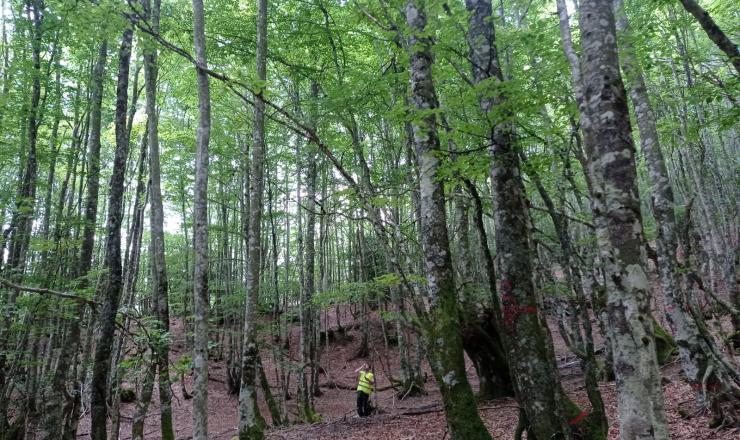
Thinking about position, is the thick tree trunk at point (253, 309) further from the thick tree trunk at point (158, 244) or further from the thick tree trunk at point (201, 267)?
the thick tree trunk at point (158, 244)

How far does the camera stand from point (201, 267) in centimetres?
733

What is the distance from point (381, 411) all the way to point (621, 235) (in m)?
10.0

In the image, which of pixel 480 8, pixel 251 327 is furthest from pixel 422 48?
pixel 251 327

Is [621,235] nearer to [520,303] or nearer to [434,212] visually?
[520,303]

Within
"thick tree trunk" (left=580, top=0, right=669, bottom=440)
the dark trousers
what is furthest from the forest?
the dark trousers

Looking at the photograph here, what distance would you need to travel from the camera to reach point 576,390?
9570 millimetres

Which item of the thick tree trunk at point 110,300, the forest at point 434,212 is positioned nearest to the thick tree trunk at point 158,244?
the forest at point 434,212

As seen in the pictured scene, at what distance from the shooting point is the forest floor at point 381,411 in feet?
24.8

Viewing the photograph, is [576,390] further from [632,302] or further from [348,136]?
[348,136]

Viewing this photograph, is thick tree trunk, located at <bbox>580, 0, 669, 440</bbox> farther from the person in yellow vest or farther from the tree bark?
the person in yellow vest

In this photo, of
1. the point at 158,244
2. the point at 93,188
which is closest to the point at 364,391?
the point at 158,244

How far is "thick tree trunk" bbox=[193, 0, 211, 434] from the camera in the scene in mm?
6840

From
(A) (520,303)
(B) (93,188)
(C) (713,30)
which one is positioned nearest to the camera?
(C) (713,30)

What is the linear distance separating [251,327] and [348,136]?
689 cm
